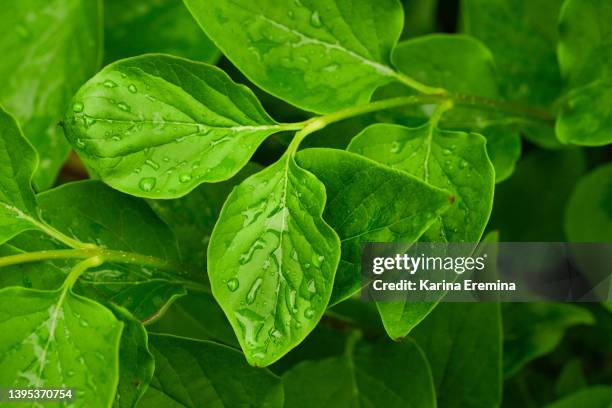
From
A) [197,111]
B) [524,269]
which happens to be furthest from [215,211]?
[524,269]

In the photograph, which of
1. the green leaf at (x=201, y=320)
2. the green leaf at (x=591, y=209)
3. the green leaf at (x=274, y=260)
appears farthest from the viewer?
the green leaf at (x=591, y=209)

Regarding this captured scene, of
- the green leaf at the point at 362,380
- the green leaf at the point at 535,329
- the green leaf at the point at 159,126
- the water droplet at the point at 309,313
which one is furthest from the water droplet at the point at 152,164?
the green leaf at the point at 535,329

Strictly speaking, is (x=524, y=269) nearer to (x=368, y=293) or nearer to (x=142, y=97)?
(x=368, y=293)

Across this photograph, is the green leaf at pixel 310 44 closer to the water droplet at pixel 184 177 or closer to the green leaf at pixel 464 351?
the water droplet at pixel 184 177

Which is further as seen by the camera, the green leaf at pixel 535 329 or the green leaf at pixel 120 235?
the green leaf at pixel 535 329

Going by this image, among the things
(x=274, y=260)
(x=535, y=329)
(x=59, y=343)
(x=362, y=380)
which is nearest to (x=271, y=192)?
(x=274, y=260)

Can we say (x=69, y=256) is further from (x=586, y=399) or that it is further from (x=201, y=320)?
(x=586, y=399)

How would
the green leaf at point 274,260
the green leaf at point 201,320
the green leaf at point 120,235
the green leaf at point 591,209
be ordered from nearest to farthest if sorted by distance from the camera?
1. the green leaf at point 274,260
2. the green leaf at point 120,235
3. the green leaf at point 201,320
4. the green leaf at point 591,209
